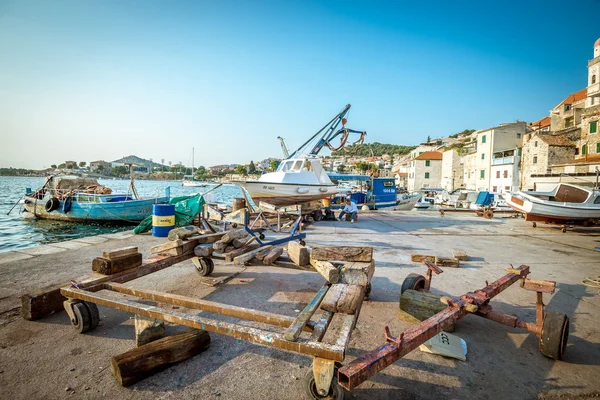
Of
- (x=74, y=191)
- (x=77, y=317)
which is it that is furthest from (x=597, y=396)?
(x=74, y=191)

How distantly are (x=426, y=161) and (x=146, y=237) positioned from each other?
60.6 metres

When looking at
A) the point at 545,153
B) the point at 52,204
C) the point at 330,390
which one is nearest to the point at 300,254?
the point at 330,390

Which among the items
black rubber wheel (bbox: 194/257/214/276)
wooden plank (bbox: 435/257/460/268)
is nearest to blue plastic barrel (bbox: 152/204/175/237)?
black rubber wheel (bbox: 194/257/214/276)

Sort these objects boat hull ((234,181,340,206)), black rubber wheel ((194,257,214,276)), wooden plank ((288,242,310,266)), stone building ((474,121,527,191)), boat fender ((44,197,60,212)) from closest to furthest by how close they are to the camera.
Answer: wooden plank ((288,242,310,266))
black rubber wheel ((194,257,214,276))
boat hull ((234,181,340,206))
boat fender ((44,197,60,212))
stone building ((474,121,527,191))

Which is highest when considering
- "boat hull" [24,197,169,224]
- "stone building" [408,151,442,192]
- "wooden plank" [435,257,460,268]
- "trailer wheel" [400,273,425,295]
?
"stone building" [408,151,442,192]

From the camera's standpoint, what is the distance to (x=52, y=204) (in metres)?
19.7

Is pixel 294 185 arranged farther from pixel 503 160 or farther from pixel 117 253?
pixel 503 160

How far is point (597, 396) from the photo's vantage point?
2246mm

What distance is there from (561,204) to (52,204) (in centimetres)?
3009

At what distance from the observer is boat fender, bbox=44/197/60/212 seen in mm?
19633

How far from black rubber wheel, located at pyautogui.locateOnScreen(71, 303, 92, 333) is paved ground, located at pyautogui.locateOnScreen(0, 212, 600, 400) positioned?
9cm

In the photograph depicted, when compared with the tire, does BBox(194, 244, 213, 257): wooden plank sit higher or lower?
higher

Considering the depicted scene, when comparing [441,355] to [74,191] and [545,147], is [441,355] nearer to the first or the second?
[74,191]

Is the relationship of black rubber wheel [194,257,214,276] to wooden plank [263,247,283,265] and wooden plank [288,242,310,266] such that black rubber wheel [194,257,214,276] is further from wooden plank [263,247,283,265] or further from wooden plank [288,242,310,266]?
wooden plank [288,242,310,266]
